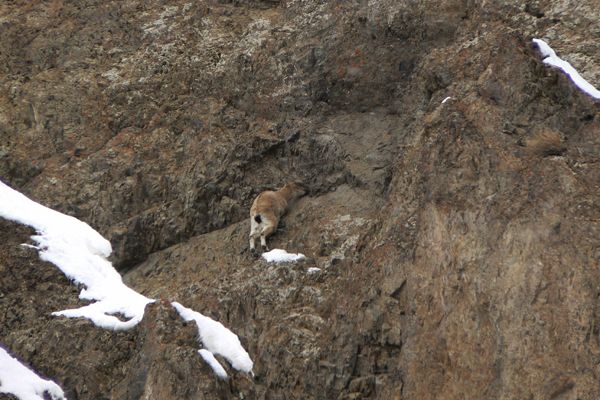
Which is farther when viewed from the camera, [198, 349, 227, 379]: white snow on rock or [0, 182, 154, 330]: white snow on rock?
[0, 182, 154, 330]: white snow on rock

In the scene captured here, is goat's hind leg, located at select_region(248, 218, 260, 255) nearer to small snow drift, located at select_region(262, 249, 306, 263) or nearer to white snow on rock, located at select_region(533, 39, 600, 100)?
small snow drift, located at select_region(262, 249, 306, 263)

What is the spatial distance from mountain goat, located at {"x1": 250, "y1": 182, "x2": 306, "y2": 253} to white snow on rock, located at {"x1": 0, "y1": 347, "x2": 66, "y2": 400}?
167 inches

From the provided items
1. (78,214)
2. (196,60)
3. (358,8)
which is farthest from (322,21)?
(78,214)

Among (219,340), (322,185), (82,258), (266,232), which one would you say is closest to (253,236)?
(266,232)

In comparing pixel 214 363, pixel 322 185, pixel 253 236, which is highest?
pixel 214 363

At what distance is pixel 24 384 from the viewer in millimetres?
15586

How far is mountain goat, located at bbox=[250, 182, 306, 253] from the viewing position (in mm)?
17938

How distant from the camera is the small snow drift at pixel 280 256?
55.6ft

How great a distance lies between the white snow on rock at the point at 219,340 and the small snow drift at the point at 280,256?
1.60 meters

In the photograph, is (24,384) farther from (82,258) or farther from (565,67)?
(565,67)

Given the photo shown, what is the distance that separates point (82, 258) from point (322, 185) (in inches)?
181

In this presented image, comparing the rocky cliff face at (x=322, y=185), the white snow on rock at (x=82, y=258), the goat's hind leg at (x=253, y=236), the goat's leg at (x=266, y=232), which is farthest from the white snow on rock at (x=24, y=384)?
the goat's leg at (x=266, y=232)

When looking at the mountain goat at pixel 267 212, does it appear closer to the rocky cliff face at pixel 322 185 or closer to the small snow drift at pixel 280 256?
the rocky cliff face at pixel 322 185

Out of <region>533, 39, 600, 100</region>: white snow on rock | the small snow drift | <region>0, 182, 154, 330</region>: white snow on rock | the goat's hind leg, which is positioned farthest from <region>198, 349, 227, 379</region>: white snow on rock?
<region>533, 39, 600, 100</region>: white snow on rock
